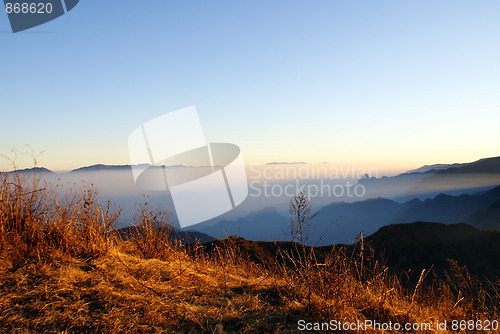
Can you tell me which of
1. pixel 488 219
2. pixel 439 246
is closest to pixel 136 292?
pixel 439 246

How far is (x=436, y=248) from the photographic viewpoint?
105 feet

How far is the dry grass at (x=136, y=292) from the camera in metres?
2.71

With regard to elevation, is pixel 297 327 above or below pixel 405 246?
above

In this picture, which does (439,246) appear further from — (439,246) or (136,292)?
(136,292)

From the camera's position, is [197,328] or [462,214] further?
[462,214]

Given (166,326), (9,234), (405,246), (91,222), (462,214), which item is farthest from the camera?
(462,214)

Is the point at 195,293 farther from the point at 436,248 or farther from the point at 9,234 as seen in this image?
the point at 436,248

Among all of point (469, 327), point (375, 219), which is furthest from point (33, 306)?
point (375, 219)

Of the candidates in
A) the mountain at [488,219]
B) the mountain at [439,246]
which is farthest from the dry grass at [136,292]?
the mountain at [488,219]

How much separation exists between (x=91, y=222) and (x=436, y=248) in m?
37.8

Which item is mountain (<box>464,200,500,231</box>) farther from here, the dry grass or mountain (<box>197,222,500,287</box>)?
the dry grass

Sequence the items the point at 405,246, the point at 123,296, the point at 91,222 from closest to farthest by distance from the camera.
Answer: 1. the point at 123,296
2. the point at 91,222
3. the point at 405,246

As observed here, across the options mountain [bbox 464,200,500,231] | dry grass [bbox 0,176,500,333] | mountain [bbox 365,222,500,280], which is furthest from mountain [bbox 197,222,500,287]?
mountain [bbox 464,200,500,231]

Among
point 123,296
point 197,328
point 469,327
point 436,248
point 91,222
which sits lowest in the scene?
point 436,248
